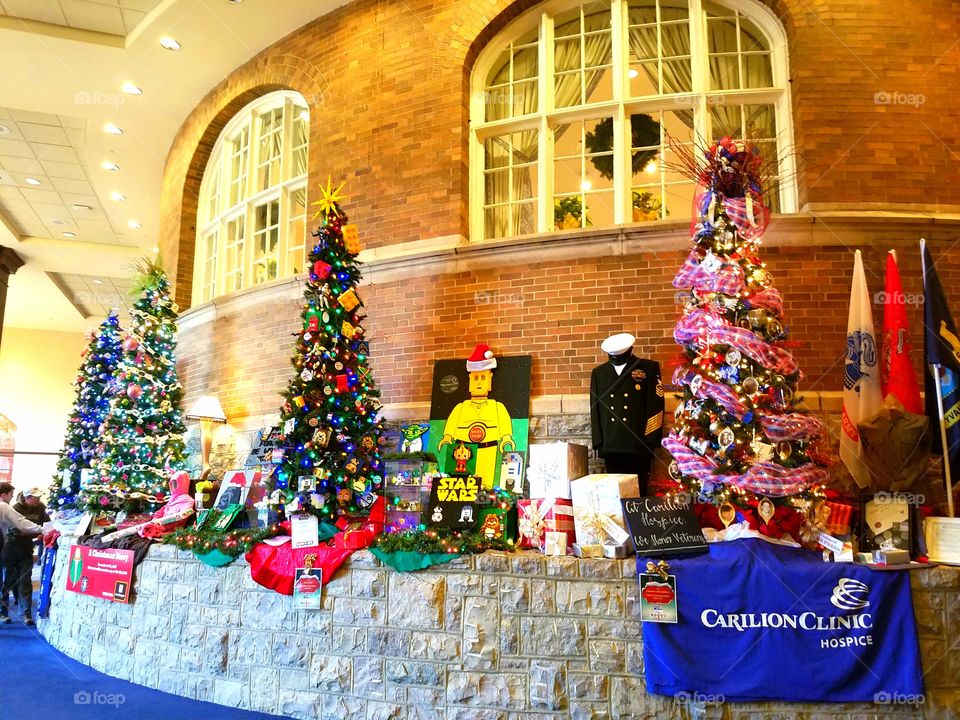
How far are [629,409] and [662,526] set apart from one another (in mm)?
1386

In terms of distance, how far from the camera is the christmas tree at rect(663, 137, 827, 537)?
4.97 m

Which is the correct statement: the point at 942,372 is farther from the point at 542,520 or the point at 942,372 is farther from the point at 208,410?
the point at 208,410

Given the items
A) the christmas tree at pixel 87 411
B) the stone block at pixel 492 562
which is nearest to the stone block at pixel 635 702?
the stone block at pixel 492 562

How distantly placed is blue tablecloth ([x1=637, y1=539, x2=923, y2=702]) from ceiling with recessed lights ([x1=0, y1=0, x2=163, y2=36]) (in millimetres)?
9009

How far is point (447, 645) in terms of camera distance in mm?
4969

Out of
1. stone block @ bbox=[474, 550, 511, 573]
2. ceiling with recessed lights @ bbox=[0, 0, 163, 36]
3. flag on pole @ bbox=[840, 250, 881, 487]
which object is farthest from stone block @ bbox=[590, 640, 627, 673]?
ceiling with recessed lights @ bbox=[0, 0, 163, 36]

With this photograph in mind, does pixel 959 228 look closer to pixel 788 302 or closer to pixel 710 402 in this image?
pixel 788 302

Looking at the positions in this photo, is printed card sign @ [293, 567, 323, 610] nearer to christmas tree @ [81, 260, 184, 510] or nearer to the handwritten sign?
the handwritten sign

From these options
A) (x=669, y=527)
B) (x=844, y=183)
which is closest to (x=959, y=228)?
(x=844, y=183)

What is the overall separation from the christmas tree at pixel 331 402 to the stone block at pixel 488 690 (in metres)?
1.88

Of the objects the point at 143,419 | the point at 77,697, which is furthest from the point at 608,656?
the point at 143,419

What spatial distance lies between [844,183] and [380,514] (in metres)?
5.25

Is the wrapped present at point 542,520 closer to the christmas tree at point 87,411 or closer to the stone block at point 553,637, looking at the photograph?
the stone block at point 553,637

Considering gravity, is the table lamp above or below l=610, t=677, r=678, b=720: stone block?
above
